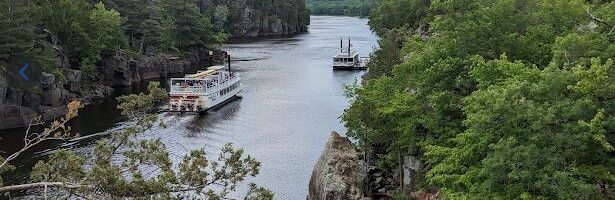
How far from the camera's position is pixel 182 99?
60.3 metres

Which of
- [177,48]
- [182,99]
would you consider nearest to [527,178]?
[182,99]

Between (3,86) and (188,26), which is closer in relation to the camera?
(3,86)

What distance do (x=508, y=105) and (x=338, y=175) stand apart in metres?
13.7

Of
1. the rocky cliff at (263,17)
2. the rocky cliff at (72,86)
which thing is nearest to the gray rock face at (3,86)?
the rocky cliff at (72,86)

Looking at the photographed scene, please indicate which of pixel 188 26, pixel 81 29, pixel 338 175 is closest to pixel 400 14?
pixel 81 29

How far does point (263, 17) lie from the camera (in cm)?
16250

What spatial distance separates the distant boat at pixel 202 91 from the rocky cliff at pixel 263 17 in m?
80.8

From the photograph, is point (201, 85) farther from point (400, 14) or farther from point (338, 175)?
point (338, 175)

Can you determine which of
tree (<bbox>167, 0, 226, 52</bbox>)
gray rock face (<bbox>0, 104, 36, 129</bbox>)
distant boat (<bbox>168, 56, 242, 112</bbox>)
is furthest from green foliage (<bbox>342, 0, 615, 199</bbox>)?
tree (<bbox>167, 0, 226, 52</bbox>)

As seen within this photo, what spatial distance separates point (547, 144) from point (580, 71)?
2459mm

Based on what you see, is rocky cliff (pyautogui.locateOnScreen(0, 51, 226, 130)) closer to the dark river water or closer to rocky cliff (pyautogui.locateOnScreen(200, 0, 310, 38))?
the dark river water

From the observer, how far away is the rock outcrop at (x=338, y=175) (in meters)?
30.2

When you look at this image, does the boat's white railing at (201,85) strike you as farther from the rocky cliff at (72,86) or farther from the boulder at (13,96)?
the boulder at (13,96)

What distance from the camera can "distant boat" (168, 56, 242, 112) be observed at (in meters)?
60.1
